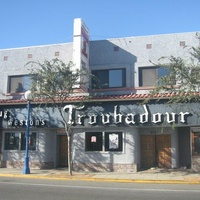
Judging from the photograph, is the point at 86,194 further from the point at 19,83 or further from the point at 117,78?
the point at 19,83

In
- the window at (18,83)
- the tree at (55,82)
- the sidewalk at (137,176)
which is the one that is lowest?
the sidewalk at (137,176)

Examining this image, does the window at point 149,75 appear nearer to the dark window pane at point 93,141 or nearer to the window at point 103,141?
the window at point 103,141

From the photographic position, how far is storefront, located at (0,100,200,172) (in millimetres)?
19781

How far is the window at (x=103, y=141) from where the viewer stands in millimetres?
20625

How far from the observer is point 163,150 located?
21703 mm

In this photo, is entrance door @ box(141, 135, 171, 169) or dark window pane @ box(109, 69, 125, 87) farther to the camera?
dark window pane @ box(109, 69, 125, 87)

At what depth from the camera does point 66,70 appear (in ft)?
61.4

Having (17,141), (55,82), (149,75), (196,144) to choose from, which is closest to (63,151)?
(17,141)

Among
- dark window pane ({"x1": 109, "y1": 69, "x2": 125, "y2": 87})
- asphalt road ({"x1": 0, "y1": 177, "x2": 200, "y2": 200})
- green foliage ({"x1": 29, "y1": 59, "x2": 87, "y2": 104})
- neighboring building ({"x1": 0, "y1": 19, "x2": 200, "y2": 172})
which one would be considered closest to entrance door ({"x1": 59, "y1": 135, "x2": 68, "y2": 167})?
neighboring building ({"x1": 0, "y1": 19, "x2": 200, "y2": 172})

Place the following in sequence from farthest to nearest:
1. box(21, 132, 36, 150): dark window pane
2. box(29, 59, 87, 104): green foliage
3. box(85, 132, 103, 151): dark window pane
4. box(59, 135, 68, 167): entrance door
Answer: box(59, 135, 68, 167): entrance door < box(21, 132, 36, 150): dark window pane < box(85, 132, 103, 151): dark window pane < box(29, 59, 87, 104): green foliage

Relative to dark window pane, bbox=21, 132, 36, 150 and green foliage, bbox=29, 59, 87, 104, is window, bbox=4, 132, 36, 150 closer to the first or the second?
dark window pane, bbox=21, 132, 36, 150

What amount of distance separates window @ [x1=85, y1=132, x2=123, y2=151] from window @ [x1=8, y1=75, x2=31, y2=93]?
6.22 m

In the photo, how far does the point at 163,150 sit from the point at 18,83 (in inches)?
444

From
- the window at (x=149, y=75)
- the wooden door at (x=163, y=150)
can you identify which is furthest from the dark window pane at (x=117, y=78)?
the wooden door at (x=163, y=150)
